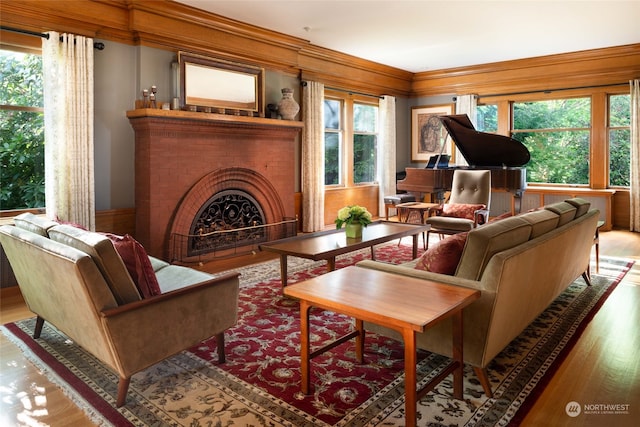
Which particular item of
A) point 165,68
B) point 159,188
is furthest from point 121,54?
point 159,188

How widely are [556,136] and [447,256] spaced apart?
674 cm

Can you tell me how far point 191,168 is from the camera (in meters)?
5.20

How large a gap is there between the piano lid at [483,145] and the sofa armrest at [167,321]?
15.2ft

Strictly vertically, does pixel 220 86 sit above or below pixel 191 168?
above

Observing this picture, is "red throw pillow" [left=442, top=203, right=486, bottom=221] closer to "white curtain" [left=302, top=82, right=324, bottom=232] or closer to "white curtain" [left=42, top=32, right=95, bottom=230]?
"white curtain" [left=302, top=82, right=324, bottom=232]

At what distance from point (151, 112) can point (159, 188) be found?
2.60 feet

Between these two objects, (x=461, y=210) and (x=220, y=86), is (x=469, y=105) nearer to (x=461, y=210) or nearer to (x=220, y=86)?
(x=461, y=210)

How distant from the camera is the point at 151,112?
466cm


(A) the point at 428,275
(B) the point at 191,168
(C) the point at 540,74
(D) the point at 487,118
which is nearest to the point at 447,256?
(A) the point at 428,275

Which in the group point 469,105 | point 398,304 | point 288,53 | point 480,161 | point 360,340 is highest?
point 288,53

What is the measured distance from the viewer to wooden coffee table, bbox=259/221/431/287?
369cm

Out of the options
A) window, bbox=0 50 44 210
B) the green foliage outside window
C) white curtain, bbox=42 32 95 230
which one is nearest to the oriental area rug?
white curtain, bbox=42 32 95 230

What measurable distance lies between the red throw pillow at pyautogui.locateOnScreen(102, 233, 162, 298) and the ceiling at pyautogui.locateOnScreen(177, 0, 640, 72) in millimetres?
3549

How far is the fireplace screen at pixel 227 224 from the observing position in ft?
17.6
